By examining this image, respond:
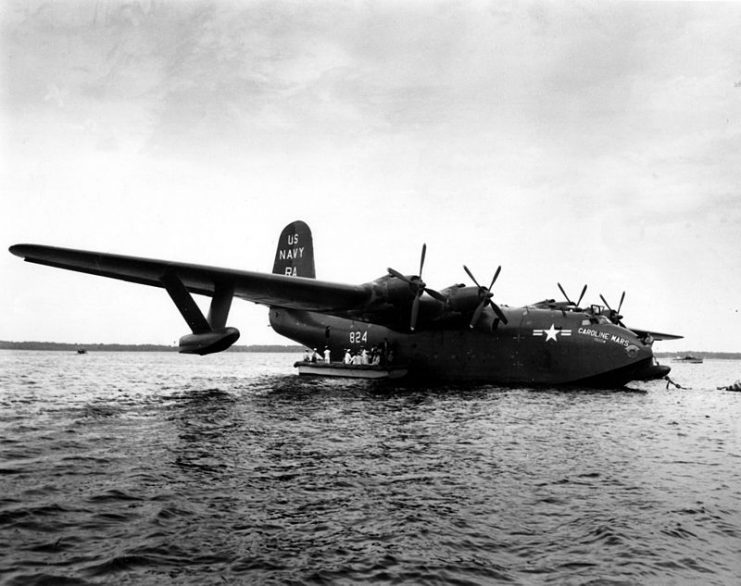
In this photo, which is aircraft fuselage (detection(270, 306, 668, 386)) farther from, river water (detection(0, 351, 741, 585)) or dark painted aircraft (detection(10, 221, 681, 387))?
river water (detection(0, 351, 741, 585))

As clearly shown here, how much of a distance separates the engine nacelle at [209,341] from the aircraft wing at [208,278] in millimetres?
2071

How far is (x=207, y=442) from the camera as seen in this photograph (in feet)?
32.4

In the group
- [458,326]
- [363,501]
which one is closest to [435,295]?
[458,326]

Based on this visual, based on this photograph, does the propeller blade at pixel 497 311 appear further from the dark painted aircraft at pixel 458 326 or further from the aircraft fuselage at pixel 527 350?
the aircraft fuselage at pixel 527 350

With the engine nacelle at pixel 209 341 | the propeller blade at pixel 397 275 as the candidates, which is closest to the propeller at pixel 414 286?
the propeller blade at pixel 397 275

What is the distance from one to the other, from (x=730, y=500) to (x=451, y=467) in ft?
12.0

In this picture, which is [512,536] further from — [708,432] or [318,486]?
[708,432]

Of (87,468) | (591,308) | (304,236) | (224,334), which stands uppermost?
(304,236)

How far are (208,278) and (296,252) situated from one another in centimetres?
Result: 1565

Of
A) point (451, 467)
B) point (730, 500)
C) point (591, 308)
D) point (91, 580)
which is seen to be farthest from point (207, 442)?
point (591, 308)

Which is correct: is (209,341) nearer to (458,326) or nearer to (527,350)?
(458,326)

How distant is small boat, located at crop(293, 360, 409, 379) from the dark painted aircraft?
1200 millimetres

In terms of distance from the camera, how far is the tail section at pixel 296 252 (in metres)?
32.7

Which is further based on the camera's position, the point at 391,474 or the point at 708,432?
the point at 708,432
